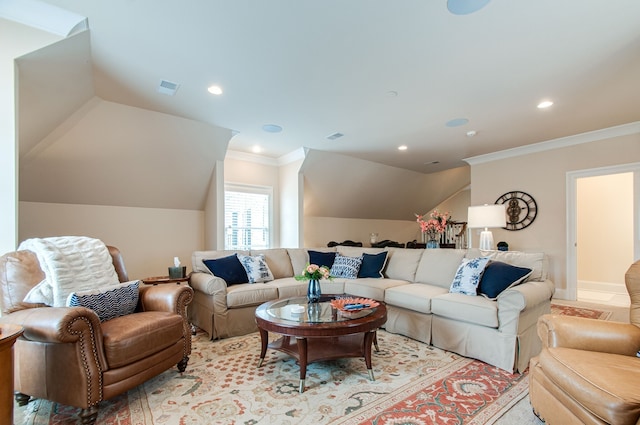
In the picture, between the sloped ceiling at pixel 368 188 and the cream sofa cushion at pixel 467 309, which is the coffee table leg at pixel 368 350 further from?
the sloped ceiling at pixel 368 188

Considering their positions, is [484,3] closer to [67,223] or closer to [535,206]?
[535,206]

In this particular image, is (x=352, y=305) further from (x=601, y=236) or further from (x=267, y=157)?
(x=601, y=236)

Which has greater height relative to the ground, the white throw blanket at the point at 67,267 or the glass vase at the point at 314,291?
the white throw blanket at the point at 67,267

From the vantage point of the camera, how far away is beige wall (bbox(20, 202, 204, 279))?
3938 millimetres

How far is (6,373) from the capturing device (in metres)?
1.45

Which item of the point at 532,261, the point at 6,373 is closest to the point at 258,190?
the point at 532,261

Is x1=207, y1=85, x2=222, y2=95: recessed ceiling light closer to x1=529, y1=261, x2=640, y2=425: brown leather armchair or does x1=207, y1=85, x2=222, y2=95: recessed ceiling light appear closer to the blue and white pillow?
the blue and white pillow

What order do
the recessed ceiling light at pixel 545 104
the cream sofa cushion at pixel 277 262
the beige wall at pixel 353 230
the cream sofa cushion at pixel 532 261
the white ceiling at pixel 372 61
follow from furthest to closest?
1. the beige wall at pixel 353 230
2. the cream sofa cushion at pixel 277 262
3. the recessed ceiling light at pixel 545 104
4. the cream sofa cushion at pixel 532 261
5. the white ceiling at pixel 372 61

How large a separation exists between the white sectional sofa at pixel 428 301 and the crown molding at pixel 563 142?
10.2ft

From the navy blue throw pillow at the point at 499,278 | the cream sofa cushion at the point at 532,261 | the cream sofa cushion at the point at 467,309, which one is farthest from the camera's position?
the cream sofa cushion at the point at 532,261

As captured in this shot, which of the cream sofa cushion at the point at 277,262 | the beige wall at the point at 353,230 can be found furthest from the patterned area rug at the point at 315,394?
the beige wall at the point at 353,230

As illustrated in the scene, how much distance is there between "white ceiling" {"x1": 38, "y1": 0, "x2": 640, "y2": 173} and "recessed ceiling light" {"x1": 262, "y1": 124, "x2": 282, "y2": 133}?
11 cm

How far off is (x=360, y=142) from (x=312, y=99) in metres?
1.85

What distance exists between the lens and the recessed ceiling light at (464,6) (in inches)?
76.2
